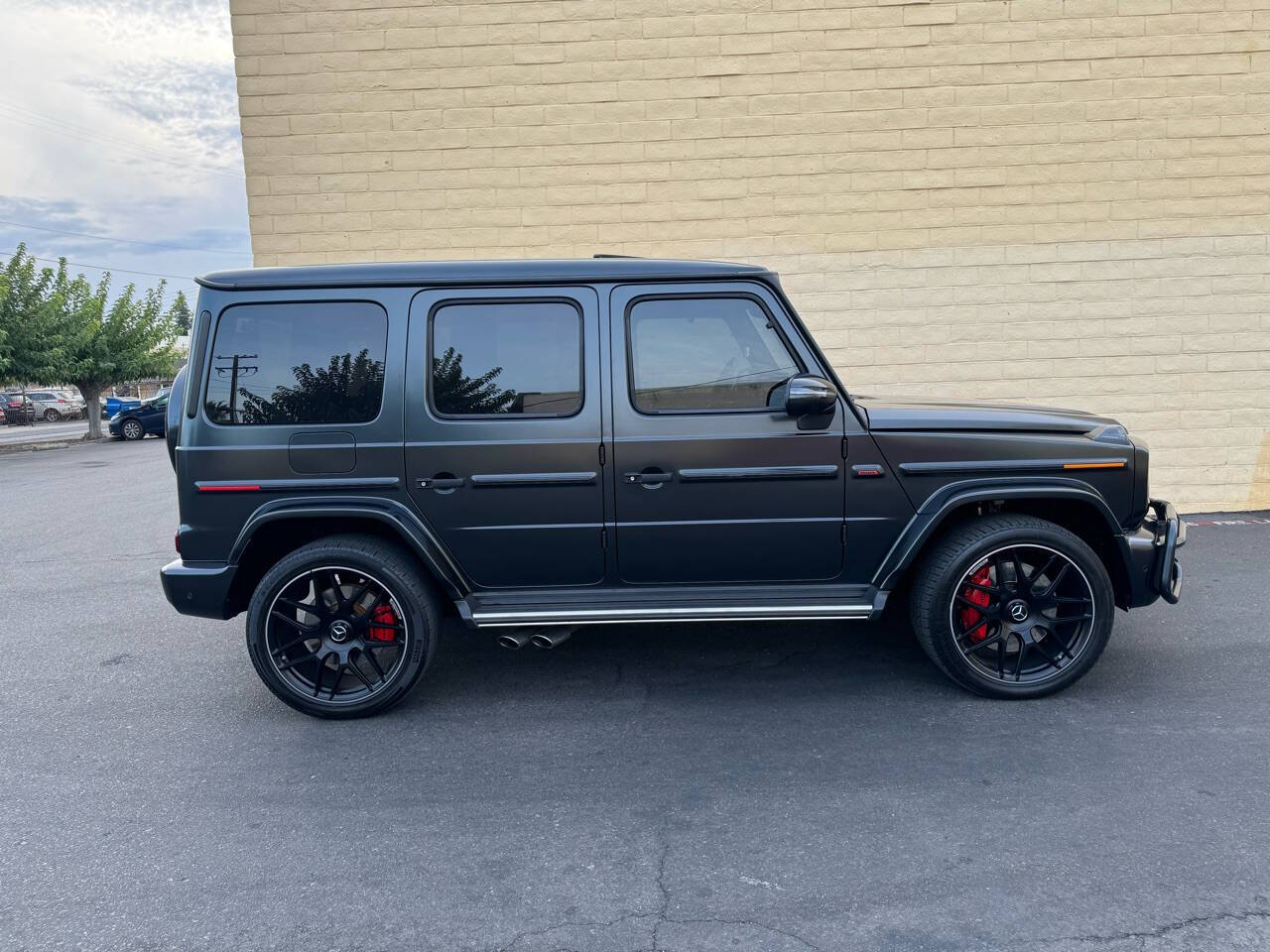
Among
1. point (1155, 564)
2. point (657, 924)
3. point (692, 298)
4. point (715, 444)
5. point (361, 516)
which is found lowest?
→ point (657, 924)

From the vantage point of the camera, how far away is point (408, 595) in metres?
4.01

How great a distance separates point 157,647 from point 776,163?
19.5 ft

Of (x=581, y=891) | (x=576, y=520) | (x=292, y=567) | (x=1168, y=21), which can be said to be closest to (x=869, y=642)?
(x=576, y=520)

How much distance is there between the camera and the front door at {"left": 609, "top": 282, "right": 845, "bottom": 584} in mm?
4047

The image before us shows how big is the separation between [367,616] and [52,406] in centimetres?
4405

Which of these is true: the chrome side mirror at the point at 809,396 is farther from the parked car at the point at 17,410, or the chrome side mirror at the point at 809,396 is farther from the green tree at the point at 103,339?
the parked car at the point at 17,410

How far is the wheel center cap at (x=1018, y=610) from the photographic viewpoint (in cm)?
409

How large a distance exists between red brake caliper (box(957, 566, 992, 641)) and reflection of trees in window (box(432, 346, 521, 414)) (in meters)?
2.20

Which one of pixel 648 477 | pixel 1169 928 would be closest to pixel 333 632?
pixel 648 477

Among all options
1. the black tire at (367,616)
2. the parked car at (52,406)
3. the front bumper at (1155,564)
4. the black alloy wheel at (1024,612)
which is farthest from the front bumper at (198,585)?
the parked car at (52,406)

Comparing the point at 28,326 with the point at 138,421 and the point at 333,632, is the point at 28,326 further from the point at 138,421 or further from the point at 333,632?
the point at 333,632

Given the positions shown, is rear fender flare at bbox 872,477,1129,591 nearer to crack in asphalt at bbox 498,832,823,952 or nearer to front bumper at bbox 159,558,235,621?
crack in asphalt at bbox 498,832,823,952

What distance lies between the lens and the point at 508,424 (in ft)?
13.4

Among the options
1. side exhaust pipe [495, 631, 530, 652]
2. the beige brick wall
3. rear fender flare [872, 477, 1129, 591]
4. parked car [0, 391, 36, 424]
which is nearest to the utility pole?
side exhaust pipe [495, 631, 530, 652]
